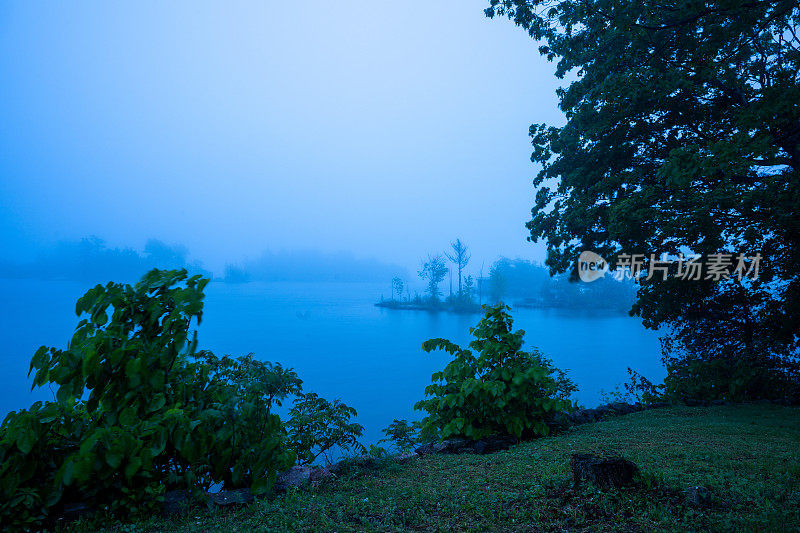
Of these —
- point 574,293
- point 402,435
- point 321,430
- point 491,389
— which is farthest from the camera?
point 574,293

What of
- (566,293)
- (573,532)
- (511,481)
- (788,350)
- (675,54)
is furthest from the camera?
(566,293)

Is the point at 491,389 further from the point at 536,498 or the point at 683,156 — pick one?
the point at 683,156

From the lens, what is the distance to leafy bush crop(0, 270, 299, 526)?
2.87m

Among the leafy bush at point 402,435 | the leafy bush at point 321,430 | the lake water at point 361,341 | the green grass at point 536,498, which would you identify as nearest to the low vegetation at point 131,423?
the green grass at point 536,498

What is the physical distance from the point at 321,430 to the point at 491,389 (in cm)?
228

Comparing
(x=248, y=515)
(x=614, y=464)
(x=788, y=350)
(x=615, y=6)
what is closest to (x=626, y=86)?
(x=615, y=6)

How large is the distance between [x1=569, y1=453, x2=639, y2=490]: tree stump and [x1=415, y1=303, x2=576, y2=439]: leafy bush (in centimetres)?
207

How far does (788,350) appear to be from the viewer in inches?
365

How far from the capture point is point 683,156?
5602 mm

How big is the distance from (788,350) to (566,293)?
2454 cm

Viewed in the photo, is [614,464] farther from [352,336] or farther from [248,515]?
[352,336]

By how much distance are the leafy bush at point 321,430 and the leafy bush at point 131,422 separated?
1.89 meters

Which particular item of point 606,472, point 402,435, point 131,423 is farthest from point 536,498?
point 402,435

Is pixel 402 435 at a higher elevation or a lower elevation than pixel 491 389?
lower
